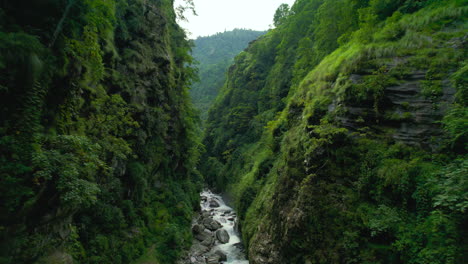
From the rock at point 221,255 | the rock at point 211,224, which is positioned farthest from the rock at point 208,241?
the rock at point 211,224

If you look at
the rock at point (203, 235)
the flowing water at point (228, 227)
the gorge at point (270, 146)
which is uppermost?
the gorge at point (270, 146)

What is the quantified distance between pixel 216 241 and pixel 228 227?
3.50m

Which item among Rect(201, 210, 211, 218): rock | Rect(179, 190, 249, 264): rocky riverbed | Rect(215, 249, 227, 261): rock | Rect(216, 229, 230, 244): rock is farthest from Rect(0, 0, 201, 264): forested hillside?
Rect(201, 210, 211, 218): rock

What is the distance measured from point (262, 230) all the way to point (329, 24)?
1585cm

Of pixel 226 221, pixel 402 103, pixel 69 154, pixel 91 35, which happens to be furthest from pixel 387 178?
pixel 226 221

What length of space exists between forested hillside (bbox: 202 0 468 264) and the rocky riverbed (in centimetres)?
359

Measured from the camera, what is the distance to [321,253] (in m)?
8.50

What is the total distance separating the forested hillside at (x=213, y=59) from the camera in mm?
79438

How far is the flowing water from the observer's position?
1644 centimetres

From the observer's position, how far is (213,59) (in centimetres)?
11456

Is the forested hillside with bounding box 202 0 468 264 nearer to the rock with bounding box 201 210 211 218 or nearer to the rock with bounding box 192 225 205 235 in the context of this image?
the rock with bounding box 192 225 205 235

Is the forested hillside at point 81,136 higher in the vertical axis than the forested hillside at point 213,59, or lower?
lower

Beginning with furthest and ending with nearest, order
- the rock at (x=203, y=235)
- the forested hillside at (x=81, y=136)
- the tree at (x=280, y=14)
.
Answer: the tree at (x=280, y=14), the rock at (x=203, y=235), the forested hillside at (x=81, y=136)

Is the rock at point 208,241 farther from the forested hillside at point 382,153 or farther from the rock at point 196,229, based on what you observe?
the forested hillside at point 382,153
